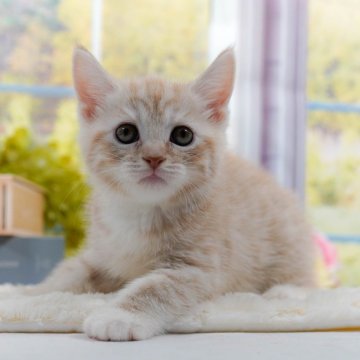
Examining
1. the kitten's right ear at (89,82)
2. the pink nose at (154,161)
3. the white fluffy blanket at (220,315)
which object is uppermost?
the kitten's right ear at (89,82)

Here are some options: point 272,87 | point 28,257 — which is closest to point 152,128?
point 28,257

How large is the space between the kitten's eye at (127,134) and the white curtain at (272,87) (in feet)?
6.75

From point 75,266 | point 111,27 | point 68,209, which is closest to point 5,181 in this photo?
point 68,209

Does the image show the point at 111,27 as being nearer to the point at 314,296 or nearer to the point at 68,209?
the point at 68,209

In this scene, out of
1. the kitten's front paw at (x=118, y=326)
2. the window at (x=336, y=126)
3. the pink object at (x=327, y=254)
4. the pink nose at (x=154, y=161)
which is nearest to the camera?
the kitten's front paw at (x=118, y=326)

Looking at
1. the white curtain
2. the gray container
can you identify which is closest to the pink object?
the white curtain

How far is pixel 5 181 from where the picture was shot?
236 centimetres

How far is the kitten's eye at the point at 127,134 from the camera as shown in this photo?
4.67ft

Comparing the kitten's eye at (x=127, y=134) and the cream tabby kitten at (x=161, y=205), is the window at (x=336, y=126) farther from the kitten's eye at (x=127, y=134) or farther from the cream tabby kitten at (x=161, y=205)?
the kitten's eye at (x=127, y=134)

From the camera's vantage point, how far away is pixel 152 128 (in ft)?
4.62

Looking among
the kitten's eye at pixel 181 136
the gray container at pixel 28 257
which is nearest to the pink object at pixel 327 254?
the gray container at pixel 28 257

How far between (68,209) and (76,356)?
6.24 feet

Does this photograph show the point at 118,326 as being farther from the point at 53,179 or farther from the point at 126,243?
the point at 53,179

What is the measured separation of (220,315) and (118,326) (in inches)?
9.1
